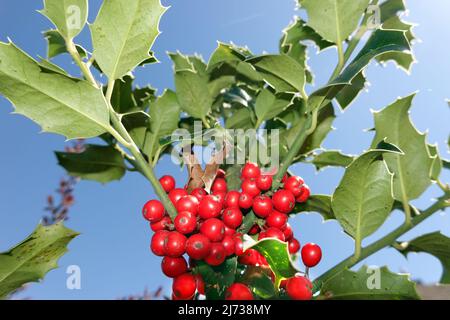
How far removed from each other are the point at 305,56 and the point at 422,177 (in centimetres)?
80

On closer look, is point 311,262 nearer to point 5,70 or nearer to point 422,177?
point 422,177

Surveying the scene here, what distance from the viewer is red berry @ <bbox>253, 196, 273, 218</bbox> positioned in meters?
1.40

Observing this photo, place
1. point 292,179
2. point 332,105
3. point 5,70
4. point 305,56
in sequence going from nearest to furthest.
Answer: point 5,70, point 292,179, point 332,105, point 305,56

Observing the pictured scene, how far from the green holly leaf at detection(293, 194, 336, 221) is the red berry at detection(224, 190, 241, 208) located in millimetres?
357

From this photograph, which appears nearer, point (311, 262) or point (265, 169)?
point (311, 262)

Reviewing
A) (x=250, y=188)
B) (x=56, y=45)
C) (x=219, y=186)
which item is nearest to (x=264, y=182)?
(x=250, y=188)

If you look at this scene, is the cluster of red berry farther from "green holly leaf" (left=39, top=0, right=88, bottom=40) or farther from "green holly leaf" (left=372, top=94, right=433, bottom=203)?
"green holly leaf" (left=39, top=0, right=88, bottom=40)

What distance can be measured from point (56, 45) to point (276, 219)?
3.45 ft

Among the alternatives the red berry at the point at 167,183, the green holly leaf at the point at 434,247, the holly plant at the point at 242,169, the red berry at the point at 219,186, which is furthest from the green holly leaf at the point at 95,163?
the green holly leaf at the point at 434,247

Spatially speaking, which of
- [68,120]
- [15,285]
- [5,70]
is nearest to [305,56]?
[68,120]

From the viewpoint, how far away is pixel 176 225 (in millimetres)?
1253

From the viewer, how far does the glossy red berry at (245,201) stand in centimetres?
139

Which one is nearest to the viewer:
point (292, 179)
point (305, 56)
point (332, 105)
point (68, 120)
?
point (68, 120)

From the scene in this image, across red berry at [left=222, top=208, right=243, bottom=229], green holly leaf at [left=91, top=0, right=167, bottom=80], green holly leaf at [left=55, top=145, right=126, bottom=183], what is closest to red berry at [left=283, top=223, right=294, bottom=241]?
red berry at [left=222, top=208, right=243, bottom=229]
